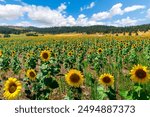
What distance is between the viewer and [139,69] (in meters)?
9.12

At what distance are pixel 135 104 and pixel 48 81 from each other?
4.00m

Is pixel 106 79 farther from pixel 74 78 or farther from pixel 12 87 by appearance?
pixel 12 87

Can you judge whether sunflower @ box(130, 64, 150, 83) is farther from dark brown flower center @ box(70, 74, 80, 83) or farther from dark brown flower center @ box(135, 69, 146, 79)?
dark brown flower center @ box(70, 74, 80, 83)

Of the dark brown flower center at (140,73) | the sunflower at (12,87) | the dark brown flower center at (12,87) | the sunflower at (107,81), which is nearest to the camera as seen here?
the sunflower at (12,87)

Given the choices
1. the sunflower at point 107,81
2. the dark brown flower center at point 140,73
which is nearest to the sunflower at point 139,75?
the dark brown flower center at point 140,73

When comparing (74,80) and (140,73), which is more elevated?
(140,73)

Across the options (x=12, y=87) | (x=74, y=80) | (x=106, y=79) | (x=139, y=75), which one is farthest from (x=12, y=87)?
(x=139, y=75)

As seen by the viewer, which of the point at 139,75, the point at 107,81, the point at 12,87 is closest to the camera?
the point at 12,87

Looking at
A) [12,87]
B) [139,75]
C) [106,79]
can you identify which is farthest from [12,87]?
[139,75]

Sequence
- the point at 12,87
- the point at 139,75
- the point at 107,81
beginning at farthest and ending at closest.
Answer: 1. the point at 107,81
2. the point at 139,75
3. the point at 12,87

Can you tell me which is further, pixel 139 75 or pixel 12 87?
pixel 139 75

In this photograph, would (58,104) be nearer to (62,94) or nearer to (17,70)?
(62,94)

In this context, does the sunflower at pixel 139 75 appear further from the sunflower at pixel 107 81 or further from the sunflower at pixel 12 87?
the sunflower at pixel 12 87

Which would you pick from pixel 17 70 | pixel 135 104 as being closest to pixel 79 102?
pixel 135 104
